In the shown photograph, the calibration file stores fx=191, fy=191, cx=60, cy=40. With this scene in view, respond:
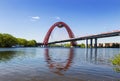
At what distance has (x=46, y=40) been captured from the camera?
16525 cm

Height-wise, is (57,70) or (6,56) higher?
(6,56)

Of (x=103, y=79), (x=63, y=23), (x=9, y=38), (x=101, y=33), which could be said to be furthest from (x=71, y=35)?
A: (x=103, y=79)

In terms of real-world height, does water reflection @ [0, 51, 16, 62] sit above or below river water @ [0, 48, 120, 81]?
above

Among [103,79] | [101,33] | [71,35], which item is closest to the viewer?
[103,79]

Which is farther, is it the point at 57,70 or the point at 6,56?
the point at 6,56

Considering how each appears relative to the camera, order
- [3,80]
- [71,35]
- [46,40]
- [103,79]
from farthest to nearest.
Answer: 1. [46,40]
2. [71,35]
3. [103,79]
4. [3,80]

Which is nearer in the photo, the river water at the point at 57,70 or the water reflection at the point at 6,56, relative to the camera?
the river water at the point at 57,70

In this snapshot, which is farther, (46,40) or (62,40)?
(46,40)

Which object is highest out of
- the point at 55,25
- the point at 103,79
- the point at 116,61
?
the point at 55,25

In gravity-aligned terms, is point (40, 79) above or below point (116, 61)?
below

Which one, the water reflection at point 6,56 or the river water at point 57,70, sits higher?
the water reflection at point 6,56

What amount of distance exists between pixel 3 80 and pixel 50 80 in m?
3.68

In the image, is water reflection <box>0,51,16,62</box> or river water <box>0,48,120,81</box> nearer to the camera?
river water <box>0,48,120,81</box>

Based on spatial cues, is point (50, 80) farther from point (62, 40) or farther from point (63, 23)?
point (63, 23)
